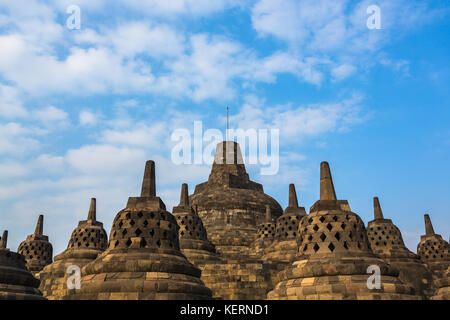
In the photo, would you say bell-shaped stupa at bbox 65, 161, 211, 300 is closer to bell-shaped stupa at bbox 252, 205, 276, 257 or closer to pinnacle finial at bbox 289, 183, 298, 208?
pinnacle finial at bbox 289, 183, 298, 208

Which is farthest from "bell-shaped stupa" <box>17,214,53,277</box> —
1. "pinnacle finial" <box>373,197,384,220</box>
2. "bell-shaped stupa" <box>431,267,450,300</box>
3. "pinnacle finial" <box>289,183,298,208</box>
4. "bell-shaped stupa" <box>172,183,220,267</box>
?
"bell-shaped stupa" <box>431,267,450,300</box>

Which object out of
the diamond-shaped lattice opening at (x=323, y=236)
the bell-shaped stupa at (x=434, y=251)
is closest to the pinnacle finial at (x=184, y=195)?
the diamond-shaped lattice opening at (x=323, y=236)

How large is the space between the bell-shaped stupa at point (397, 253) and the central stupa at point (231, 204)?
34.0 feet

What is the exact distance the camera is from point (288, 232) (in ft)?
89.4

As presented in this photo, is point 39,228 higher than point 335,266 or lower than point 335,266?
higher

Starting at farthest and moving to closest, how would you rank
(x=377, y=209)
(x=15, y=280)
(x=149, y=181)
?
(x=377, y=209) → (x=149, y=181) → (x=15, y=280)

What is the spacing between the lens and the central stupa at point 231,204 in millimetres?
33906

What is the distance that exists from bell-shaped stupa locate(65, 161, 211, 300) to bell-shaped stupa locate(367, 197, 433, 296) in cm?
1527

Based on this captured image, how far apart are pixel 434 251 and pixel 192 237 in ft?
58.5

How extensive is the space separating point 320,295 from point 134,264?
6.36 meters


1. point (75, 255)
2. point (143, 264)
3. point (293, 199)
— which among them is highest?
point (293, 199)

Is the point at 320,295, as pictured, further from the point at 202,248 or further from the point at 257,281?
the point at 202,248

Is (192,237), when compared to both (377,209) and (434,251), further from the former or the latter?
(434,251)

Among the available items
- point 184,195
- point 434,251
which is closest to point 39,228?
point 184,195
